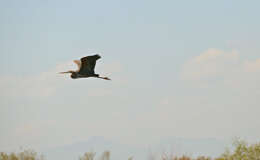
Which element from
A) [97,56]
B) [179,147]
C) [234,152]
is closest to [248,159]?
[234,152]

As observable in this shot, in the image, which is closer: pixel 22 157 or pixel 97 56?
pixel 97 56

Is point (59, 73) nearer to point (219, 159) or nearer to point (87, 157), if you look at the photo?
point (219, 159)

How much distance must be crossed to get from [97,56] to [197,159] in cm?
1408

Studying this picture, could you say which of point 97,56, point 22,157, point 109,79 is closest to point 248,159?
point 109,79

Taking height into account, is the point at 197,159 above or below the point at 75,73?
below

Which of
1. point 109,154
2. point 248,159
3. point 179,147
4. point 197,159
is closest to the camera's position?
point 248,159

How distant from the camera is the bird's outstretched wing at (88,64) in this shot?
17.0 m

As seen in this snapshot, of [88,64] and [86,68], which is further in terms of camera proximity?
[86,68]

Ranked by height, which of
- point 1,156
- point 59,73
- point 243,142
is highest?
point 59,73

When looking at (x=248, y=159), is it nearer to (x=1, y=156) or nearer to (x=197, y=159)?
(x=197, y=159)

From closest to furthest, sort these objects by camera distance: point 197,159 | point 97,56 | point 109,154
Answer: point 97,56 → point 197,159 → point 109,154

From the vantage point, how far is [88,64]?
57.9 feet

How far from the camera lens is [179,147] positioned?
1051 inches

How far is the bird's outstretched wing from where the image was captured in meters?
17.0
